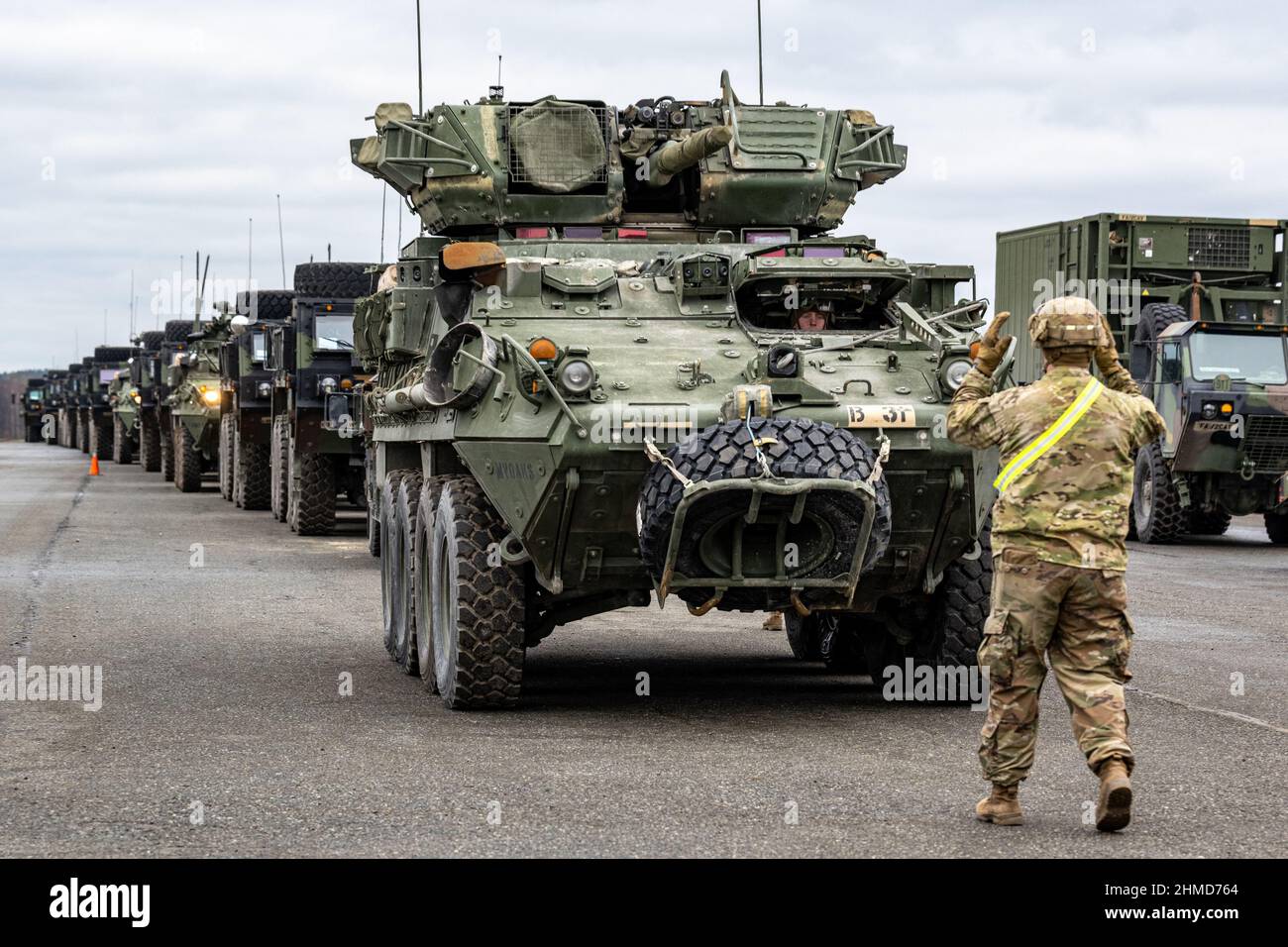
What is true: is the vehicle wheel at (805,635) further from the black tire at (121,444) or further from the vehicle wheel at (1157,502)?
the black tire at (121,444)

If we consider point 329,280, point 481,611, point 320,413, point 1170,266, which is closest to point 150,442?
point 329,280

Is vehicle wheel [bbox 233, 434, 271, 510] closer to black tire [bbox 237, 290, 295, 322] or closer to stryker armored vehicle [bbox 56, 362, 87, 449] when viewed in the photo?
black tire [bbox 237, 290, 295, 322]

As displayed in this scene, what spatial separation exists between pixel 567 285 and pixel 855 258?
1459 mm

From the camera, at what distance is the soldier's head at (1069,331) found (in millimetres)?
7625

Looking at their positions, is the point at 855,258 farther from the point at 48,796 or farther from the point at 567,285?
the point at 48,796

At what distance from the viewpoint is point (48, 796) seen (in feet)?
26.6

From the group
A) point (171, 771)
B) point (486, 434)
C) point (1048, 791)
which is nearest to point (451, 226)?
point (486, 434)

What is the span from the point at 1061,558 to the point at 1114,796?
82 centimetres

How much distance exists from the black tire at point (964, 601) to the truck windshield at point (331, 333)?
15.0 m

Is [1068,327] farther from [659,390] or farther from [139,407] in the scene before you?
[139,407]

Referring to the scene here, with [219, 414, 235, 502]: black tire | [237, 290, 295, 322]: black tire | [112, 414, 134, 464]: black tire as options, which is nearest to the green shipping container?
[237, 290, 295, 322]: black tire

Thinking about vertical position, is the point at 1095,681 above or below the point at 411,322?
below

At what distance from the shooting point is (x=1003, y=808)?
24.9 ft

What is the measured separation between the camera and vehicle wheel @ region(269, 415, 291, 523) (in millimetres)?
26334
